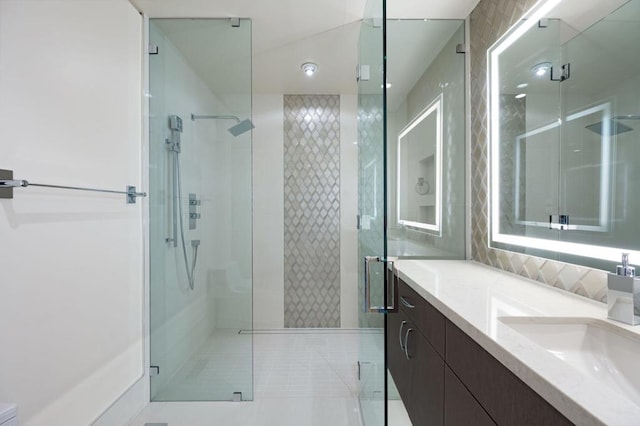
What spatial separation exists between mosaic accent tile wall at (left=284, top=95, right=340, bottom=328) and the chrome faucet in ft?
7.51

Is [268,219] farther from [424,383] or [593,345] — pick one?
[593,345]

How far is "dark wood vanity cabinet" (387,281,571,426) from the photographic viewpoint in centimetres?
65

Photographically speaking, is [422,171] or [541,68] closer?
[541,68]

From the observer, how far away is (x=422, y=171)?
7.06ft

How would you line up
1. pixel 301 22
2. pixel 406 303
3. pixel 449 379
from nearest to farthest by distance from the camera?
pixel 449 379, pixel 406 303, pixel 301 22

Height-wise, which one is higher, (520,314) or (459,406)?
(520,314)

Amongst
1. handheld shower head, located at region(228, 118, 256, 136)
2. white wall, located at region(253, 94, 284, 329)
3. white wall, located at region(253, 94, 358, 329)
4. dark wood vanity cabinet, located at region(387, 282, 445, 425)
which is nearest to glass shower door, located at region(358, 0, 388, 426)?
dark wood vanity cabinet, located at region(387, 282, 445, 425)

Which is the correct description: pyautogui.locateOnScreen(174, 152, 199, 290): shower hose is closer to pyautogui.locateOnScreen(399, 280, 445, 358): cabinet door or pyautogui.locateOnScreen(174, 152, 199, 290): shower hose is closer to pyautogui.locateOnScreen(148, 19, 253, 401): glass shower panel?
pyautogui.locateOnScreen(148, 19, 253, 401): glass shower panel

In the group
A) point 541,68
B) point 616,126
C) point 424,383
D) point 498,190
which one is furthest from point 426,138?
point 424,383

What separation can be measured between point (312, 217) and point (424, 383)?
203cm

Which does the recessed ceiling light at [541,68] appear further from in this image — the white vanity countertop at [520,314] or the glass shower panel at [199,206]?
the glass shower panel at [199,206]

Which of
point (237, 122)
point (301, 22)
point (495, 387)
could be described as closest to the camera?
point (495, 387)

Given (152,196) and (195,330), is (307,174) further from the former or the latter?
(195,330)

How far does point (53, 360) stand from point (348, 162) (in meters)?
2.66
